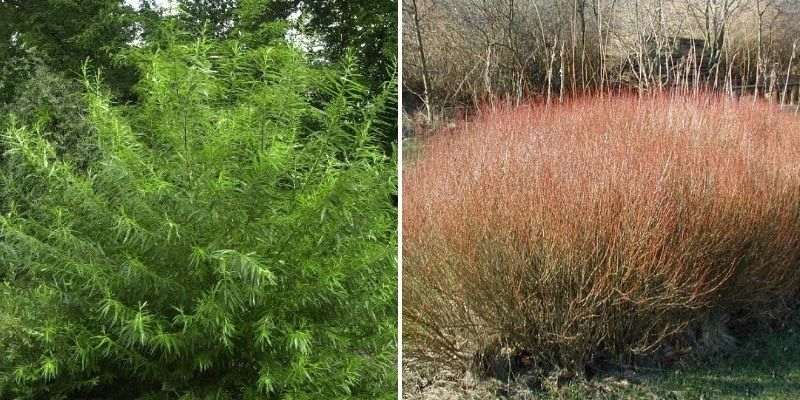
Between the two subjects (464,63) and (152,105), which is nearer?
(464,63)

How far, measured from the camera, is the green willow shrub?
4.52 meters

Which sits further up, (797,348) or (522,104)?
(522,104)

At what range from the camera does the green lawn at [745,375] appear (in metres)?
2.81

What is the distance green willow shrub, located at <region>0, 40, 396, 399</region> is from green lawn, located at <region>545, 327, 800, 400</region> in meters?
1.94

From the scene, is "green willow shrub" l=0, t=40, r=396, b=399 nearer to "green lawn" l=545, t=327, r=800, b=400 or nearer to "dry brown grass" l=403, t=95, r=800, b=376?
"dry brown grass" l=403, t=95, r=800, b=376

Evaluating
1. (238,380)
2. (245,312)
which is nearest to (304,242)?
(245,312)

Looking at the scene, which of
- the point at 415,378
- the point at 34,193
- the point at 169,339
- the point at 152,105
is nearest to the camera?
the point at 415,378

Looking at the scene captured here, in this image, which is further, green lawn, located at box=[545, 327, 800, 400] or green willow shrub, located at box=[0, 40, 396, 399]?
green willow shrub, located at box=[0, 40, 396, 399]

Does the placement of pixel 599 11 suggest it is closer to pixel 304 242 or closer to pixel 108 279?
pixel 304 242

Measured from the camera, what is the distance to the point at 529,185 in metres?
2.82

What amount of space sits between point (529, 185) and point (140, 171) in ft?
8.88

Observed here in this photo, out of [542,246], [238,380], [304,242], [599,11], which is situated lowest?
[238,380]

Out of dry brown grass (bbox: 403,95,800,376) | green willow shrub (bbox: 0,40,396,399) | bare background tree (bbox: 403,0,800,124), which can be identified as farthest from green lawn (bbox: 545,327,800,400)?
green willow shrub (bbox: 0,40,396,399)

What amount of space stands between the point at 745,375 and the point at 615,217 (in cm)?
64
